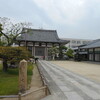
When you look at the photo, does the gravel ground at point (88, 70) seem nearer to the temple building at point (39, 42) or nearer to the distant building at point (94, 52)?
the distant building at point (94, 52)

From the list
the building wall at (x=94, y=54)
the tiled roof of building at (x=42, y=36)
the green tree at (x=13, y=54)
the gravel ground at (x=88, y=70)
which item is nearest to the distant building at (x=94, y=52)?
the building wall at (x=94, y=54)

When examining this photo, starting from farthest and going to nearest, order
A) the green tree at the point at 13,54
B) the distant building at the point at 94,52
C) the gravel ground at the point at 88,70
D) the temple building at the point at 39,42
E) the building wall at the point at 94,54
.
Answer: the temple building at the point at 39,42 < the building wall at the point at 94,54 < the distant building at the point at 94,52 < the gravel ground at the point at 88,70 < the green tree at the point at 13,54

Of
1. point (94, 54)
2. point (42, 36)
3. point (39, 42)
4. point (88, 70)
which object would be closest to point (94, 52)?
point (94, 54)

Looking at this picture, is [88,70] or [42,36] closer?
[88,70]

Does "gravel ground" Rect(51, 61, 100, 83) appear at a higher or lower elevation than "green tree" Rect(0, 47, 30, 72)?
lower

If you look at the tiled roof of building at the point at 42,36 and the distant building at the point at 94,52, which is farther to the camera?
the tiled roof of building at the point at 42,36

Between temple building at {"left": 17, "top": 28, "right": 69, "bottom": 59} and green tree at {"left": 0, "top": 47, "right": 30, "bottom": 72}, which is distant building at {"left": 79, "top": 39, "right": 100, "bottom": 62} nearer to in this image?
temple building at {"left": 17, "top": 28, "right": 69, "bottom": 59}

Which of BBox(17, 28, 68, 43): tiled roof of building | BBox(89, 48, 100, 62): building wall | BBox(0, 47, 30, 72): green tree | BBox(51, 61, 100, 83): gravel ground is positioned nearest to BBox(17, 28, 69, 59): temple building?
BBox(17, 28, 68, 43): tiled roof of building

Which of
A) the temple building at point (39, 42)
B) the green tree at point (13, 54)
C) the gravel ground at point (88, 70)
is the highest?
the temple building at point (39, 42)

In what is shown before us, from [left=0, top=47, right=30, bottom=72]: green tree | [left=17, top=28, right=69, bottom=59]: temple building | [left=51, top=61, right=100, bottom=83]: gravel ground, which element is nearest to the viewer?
[left=0, top=47, right=30, bottom=72]: green tree

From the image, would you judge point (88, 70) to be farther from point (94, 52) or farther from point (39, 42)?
point (39, 42)

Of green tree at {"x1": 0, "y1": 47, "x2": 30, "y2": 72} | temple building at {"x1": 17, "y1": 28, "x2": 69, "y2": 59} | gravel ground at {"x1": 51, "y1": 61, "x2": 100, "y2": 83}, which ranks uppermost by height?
temple building at {"x1": 17, "y1": 28, "x2": 69, "y2": 59}

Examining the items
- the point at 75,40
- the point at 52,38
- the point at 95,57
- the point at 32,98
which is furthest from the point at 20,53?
the point at 75,40

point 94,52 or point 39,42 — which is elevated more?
point 39,42
